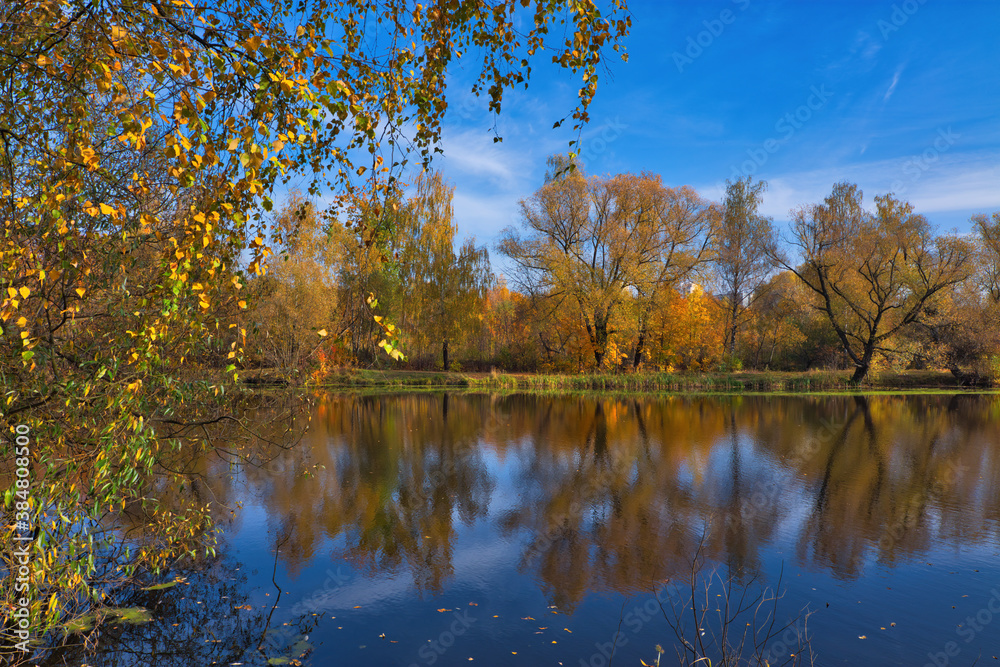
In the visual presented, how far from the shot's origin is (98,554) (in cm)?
623

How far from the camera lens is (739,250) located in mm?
37375

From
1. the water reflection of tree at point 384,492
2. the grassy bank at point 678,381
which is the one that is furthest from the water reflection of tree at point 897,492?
the grassy bank at point 678,381

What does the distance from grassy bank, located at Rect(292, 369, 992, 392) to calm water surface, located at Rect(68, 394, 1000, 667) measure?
1790cm

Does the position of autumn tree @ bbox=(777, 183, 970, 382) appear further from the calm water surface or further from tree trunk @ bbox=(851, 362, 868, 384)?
the calm water surface

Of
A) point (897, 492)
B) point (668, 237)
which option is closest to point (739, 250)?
point (668, 237)

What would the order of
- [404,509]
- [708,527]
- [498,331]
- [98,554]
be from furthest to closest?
[498,331], [404,509], [708,527], [98,554]

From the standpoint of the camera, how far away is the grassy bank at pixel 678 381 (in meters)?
31.9

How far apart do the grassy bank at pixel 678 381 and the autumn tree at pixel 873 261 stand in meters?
2.04

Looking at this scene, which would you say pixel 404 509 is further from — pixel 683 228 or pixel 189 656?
pixel 683 228

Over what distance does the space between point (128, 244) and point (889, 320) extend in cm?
4151

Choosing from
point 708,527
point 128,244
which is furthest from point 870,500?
point 128,244

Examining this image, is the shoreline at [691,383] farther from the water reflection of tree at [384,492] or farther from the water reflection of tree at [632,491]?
the water reflection of tree at [384,492]

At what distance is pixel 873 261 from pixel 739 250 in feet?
24.8

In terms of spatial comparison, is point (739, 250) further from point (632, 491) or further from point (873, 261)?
point (632, 491)
